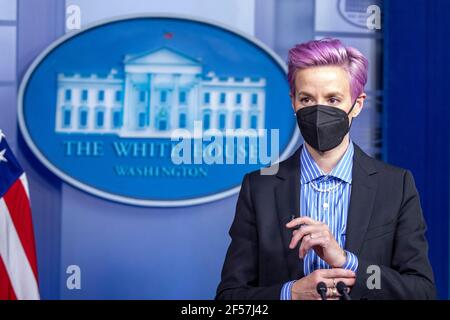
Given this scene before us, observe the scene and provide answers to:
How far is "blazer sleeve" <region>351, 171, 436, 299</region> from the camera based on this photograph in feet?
4.17

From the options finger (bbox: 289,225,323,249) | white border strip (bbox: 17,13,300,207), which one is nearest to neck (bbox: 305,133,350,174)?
finger (bbox: 289,225,323,249)

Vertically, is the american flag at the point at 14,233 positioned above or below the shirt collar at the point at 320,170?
below

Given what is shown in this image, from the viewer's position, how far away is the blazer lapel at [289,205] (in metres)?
1.34

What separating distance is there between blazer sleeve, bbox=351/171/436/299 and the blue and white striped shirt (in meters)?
0.10

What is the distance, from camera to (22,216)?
5.92ft

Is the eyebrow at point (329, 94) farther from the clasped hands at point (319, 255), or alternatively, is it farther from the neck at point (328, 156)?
the clasped hands at point (319, 255)

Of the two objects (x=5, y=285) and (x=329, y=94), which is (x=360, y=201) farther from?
(x=5, y=285)

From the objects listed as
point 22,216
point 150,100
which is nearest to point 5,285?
point 22,216

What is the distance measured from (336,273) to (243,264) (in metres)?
0.20

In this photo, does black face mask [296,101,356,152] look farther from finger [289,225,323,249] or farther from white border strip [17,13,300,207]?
white border strip [17,13,300,207]

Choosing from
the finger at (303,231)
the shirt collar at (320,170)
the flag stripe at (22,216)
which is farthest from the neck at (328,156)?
the flag stripe at (22,216)

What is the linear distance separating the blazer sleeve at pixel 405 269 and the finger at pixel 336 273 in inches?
0.6

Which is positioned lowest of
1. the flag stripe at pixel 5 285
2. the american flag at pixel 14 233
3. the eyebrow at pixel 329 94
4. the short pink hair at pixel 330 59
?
the flag stripe at pixel 5 285

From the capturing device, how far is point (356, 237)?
1.32m
